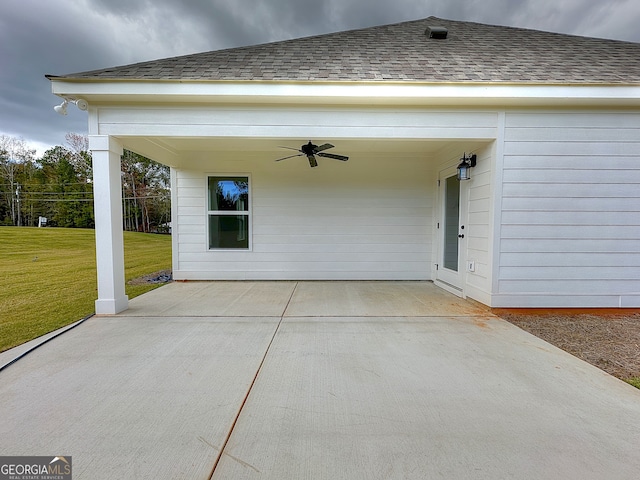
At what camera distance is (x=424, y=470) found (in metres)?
1.30

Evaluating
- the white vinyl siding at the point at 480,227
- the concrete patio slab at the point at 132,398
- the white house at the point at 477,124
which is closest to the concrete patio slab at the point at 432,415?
the concrete patio slab at the point at 132,398

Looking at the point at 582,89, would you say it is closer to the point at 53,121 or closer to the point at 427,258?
the point at 427,258

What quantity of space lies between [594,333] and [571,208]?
160 centimetres

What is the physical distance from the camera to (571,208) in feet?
12.0

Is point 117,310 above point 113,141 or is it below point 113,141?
below

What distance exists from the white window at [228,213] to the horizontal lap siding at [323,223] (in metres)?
0.17

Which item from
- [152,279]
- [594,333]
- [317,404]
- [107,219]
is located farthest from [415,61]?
[152,279]

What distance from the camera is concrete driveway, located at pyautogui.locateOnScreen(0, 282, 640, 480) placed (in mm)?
1351

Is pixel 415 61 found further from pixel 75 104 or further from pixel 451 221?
pixel 75 104

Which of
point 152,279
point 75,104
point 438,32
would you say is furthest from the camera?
point 152,279

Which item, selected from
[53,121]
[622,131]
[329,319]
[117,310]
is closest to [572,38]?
[622,131]

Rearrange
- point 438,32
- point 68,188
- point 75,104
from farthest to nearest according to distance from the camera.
→ point 68,188, point 438,32, point 75,104

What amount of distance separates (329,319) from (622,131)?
4.52 metres

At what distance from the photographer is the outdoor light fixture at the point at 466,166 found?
13.6 feet
